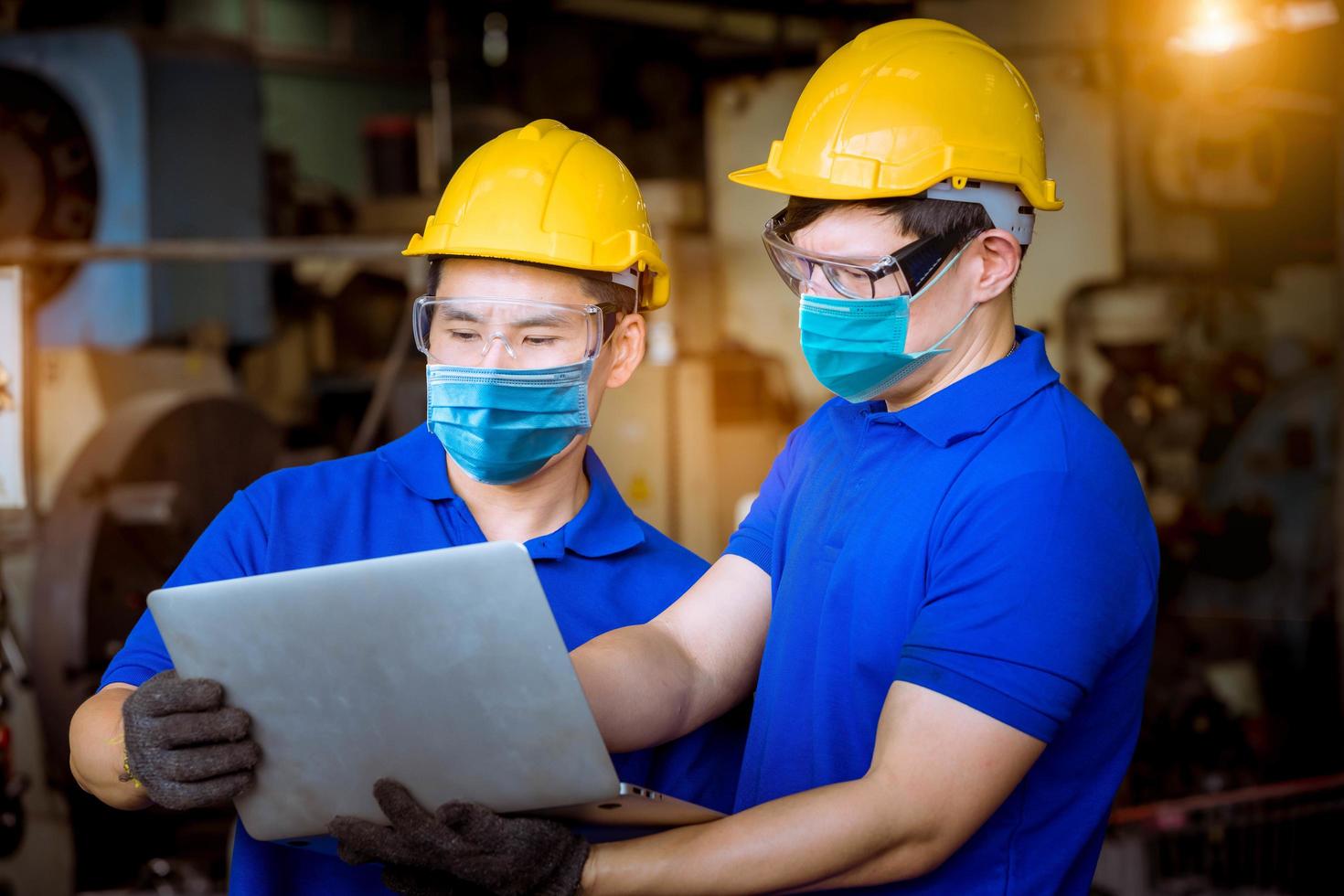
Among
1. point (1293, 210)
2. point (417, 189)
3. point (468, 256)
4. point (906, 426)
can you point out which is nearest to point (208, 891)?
point (468, 256)

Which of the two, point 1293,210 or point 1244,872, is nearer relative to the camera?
point 1244,872

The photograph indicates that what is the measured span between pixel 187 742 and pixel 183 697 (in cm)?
4

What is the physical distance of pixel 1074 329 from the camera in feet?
17.1

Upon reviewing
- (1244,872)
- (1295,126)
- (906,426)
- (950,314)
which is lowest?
(1244,872)

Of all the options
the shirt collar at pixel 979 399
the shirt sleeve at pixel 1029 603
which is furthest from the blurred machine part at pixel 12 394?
the shirt sleeve at pixel 1029 603

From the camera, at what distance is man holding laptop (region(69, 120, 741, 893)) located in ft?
5.71

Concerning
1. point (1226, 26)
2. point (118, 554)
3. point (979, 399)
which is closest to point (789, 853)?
point (979, 399)

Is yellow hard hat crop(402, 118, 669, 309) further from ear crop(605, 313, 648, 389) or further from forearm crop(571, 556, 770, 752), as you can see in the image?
forearm crop(571, 556, 770, 752)

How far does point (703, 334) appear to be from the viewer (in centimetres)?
546

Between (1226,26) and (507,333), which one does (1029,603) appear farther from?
(1226,26)

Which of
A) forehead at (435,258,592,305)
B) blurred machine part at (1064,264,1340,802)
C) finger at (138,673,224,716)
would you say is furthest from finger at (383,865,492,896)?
blurred machine part at (1064,264,1340,802)

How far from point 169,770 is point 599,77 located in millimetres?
6634

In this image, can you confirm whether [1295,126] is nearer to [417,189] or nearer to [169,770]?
[417,189]

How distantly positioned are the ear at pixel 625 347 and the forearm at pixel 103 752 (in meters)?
0.81
